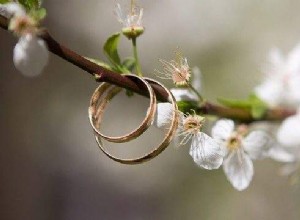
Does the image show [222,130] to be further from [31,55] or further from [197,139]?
[31,55]

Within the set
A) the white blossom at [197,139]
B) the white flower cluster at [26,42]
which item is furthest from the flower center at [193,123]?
the white flower cluster at [26,42]

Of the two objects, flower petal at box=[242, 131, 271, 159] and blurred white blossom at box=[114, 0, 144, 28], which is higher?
blurred white blossom at box=[114, 0, 144, 28]

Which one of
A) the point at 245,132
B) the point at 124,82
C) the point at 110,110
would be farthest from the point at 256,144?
the point at 110,110

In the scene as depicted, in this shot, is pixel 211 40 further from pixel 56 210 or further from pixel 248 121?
pixel 248 121

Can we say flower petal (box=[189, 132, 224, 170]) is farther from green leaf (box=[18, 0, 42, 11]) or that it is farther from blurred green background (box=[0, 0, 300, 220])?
blurred green background (box=[0, 0, 300, 220])

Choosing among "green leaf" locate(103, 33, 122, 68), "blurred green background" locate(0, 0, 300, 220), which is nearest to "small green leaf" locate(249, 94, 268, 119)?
"green leaf" locate(103, 33, 122, 68)

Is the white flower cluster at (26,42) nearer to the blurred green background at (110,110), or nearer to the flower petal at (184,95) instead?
the flower petal at (184,95)

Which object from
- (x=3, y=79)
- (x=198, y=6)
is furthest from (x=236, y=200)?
(x=3, y=79)
